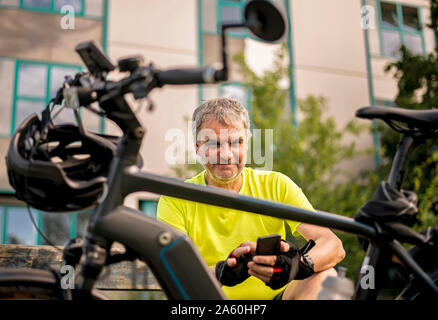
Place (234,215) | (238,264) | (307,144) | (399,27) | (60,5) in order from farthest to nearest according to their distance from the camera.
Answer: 1. (399,27)
2. (60,5)
3. (307,144)
4. (234,215)
5. (238,264)

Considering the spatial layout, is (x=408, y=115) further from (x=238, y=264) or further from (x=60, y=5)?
(x=60, y=5)

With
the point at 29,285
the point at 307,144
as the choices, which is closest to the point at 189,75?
the point at 29,285

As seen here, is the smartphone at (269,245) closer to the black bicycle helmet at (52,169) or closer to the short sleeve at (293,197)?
the short sleeve at (293,197)

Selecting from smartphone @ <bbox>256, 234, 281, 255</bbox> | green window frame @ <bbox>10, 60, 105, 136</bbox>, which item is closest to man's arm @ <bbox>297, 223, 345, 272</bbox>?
smartphone @ <bbox>256, 234, 281, 255</bbox>

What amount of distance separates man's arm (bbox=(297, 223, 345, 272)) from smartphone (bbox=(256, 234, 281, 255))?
0.33m

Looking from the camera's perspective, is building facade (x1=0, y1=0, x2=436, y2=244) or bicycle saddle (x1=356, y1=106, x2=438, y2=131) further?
building facade (x1=0, y1=0, x2=436, y2=244)

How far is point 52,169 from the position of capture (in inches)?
63.6

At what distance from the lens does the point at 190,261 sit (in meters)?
1.68

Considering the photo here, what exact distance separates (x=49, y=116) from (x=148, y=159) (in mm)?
8931

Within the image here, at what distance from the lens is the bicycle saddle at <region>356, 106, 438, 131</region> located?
191 centimetres

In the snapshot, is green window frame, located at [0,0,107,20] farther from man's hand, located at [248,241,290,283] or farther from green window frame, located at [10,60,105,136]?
man's hand, located at [248,241,290,283]

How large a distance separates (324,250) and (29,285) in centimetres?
136
